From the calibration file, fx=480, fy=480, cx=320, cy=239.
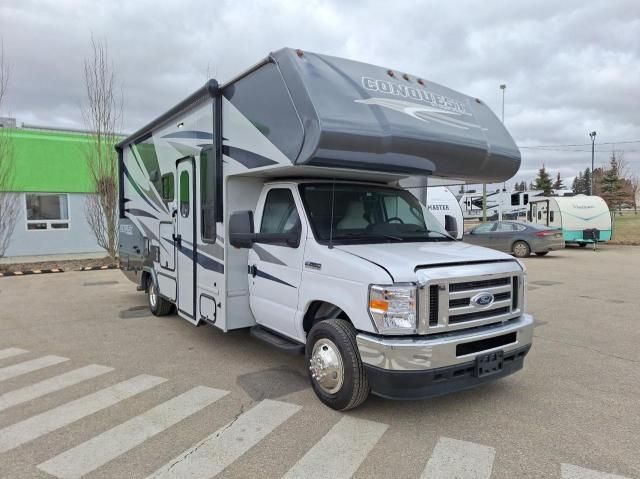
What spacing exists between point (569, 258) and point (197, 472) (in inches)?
683

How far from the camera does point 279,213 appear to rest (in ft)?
16.4

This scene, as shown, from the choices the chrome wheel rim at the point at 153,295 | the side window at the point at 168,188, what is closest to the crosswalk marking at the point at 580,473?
the side window at the point at 168,188

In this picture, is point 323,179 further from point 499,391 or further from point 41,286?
point 41,286

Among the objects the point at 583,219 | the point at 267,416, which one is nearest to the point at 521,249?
the point at 583,219

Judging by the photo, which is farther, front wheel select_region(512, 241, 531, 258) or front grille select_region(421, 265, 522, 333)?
front wheel select_region(512, 241, 531, 258)

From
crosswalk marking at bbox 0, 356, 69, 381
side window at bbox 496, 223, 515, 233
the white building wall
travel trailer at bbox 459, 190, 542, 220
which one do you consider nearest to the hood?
crosswalk marking at bbox 0, 356, 69, 381

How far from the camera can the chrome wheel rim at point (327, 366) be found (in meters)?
4.04

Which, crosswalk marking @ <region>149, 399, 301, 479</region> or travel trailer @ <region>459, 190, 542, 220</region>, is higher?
travel trailer @ <region>459, 190, 542, 220</region>

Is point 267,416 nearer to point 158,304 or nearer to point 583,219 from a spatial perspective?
point 158,304

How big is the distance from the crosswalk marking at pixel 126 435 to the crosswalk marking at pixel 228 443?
454 mm

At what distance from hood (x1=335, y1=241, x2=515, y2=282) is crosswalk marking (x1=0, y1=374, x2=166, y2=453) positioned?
251 cm

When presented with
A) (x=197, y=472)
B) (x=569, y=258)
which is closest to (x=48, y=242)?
(x=197, y=472)

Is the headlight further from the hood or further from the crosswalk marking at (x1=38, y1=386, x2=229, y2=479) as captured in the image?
the crosswalk marking at (x1=38, y1=386, x2=229, y2=479)

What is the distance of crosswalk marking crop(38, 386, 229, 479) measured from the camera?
3314mm
